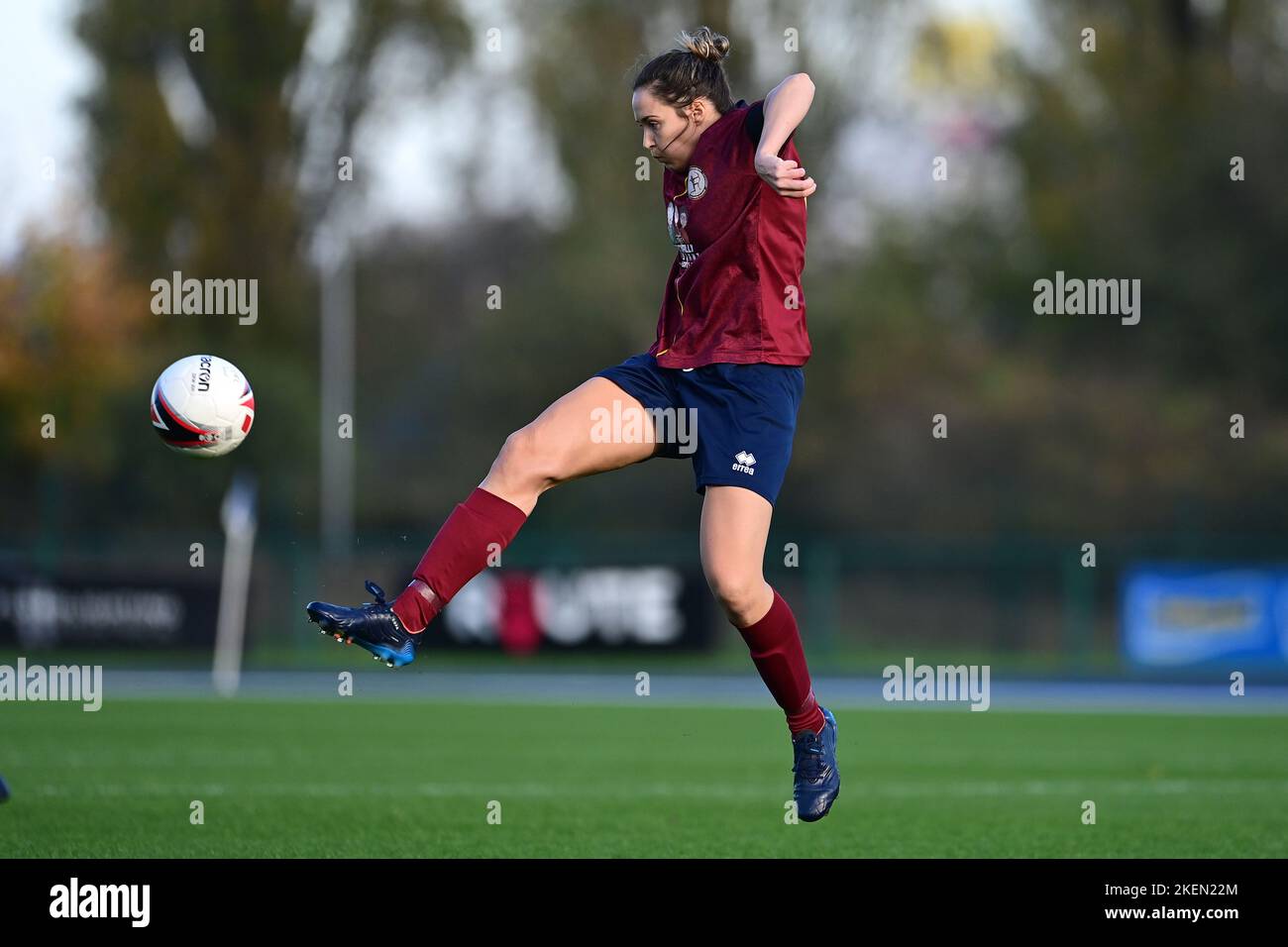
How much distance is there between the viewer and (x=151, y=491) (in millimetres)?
29172

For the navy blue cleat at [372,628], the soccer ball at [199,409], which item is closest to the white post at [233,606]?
the soccer ball at [199,409]

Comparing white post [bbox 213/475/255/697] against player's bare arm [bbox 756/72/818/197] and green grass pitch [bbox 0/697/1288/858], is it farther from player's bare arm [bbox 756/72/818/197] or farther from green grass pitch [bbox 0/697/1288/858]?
player's bare arm [bbox 756/72/818/197]

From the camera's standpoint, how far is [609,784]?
9.66m

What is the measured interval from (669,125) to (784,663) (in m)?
1.90

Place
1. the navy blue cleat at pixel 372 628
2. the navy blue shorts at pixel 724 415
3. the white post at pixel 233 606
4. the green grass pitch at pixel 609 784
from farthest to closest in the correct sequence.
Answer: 1. the white post at pixel 233 606
2. the green grass pitch at pixel 609 784
3. the navy blue shorts at pixel 724 415
4. the navy blue cleat at pixel 372 628

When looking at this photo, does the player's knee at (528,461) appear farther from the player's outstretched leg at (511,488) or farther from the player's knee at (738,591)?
the player's knee at (738,591)

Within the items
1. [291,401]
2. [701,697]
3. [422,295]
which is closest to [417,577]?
[701,697]

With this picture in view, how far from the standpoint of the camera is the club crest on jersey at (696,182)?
6121 mm

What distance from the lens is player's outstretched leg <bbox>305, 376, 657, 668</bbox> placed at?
5734 millimetres

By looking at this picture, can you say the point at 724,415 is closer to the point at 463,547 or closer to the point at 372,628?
the point at 463,547

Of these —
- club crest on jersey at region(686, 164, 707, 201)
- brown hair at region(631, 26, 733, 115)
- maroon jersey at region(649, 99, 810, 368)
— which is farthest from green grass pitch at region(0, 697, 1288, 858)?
brown hair at region(631, 26, 733, 115)

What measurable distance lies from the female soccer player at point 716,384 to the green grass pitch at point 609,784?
125cm

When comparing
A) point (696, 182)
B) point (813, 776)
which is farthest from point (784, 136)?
point (813, 776)

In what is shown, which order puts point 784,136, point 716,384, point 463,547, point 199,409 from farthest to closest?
point 199,409, point 716,384, point 463,547, point 784,136
